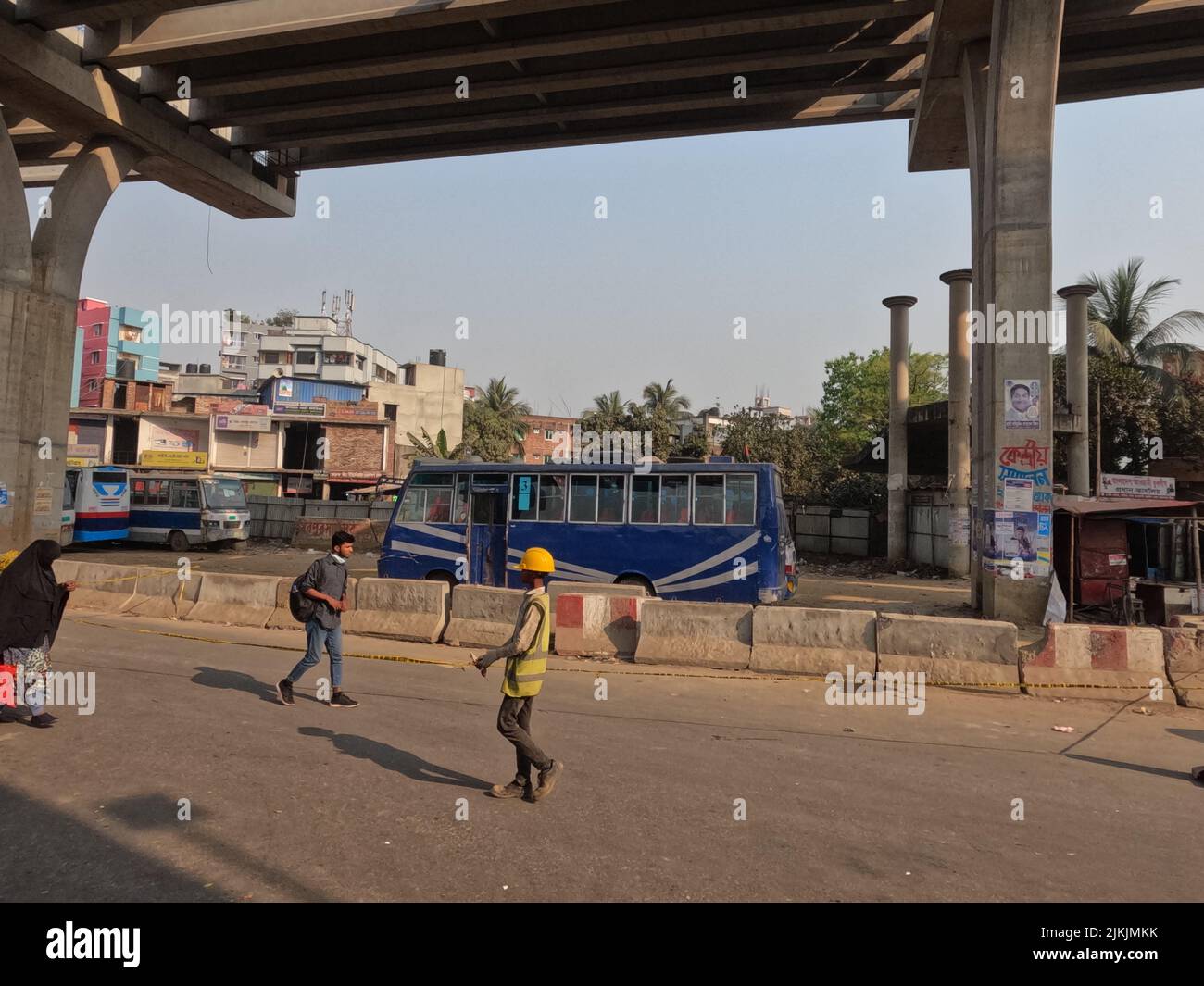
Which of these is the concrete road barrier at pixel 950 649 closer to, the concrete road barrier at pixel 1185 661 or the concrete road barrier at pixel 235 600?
the concrete road barrier at pixel 1185 661

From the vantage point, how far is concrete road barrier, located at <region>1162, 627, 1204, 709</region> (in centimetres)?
830

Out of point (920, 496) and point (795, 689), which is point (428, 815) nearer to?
point (795, 689)

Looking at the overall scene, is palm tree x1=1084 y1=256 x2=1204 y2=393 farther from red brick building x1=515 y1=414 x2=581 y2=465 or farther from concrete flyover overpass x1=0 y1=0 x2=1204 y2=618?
red brick building x1=515 y1=414 x2=581 y2=465

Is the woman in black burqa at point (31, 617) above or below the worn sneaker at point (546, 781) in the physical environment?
above

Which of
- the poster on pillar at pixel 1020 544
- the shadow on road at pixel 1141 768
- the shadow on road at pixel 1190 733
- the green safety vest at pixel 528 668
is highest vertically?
the poster on pillar at pixel 1020 544

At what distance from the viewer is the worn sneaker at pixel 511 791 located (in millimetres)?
5070

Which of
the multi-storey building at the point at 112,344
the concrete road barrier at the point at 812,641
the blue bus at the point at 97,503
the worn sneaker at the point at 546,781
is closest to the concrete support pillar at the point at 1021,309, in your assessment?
the concrete road barrier at the point at 812,641

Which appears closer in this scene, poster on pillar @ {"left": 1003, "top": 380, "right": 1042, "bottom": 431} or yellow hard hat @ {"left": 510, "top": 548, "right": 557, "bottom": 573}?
yellow hard hat @ {"left": 510, "top": 548, "right": 557, "bottom": 573}

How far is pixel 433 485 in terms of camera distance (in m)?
15.0

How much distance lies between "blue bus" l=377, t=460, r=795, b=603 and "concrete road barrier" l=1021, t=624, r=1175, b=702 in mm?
4673

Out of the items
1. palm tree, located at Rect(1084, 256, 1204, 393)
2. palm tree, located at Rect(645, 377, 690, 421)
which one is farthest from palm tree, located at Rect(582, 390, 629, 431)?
palm tree, located at Rect(1084, 256, 1204, 393)

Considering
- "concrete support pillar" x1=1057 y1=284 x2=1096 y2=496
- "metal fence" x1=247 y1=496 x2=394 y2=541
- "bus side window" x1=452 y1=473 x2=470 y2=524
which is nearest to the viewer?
"bus side window" x1=452 y1=473 x2=470 y2=524

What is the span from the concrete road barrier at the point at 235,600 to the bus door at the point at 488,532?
11.1ft

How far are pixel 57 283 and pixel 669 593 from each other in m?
17.6
